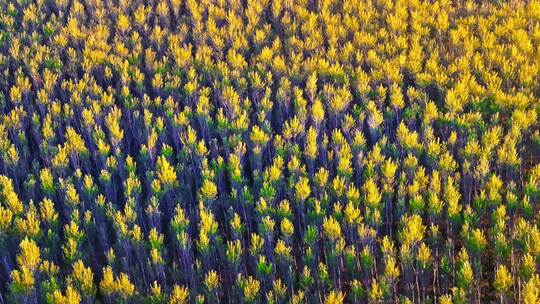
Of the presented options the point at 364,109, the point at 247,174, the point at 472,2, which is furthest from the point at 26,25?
the point at 472,2

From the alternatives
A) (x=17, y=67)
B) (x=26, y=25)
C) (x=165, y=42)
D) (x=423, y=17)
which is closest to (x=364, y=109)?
(x=423, y=17)

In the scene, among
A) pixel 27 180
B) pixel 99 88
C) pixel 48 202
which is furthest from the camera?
pixel 99 88

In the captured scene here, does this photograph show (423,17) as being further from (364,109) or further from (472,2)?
(364,109)

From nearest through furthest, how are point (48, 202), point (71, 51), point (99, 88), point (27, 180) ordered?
point (48, 202)
point (27, 180)
point (99, 88)
point (71, 51)

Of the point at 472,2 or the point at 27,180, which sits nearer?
the point at 27,180

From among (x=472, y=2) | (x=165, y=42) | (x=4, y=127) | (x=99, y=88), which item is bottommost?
(x=4, y=127)

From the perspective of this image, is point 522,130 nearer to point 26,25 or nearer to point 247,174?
point 247,174

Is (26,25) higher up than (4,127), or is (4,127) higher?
(26,25)
